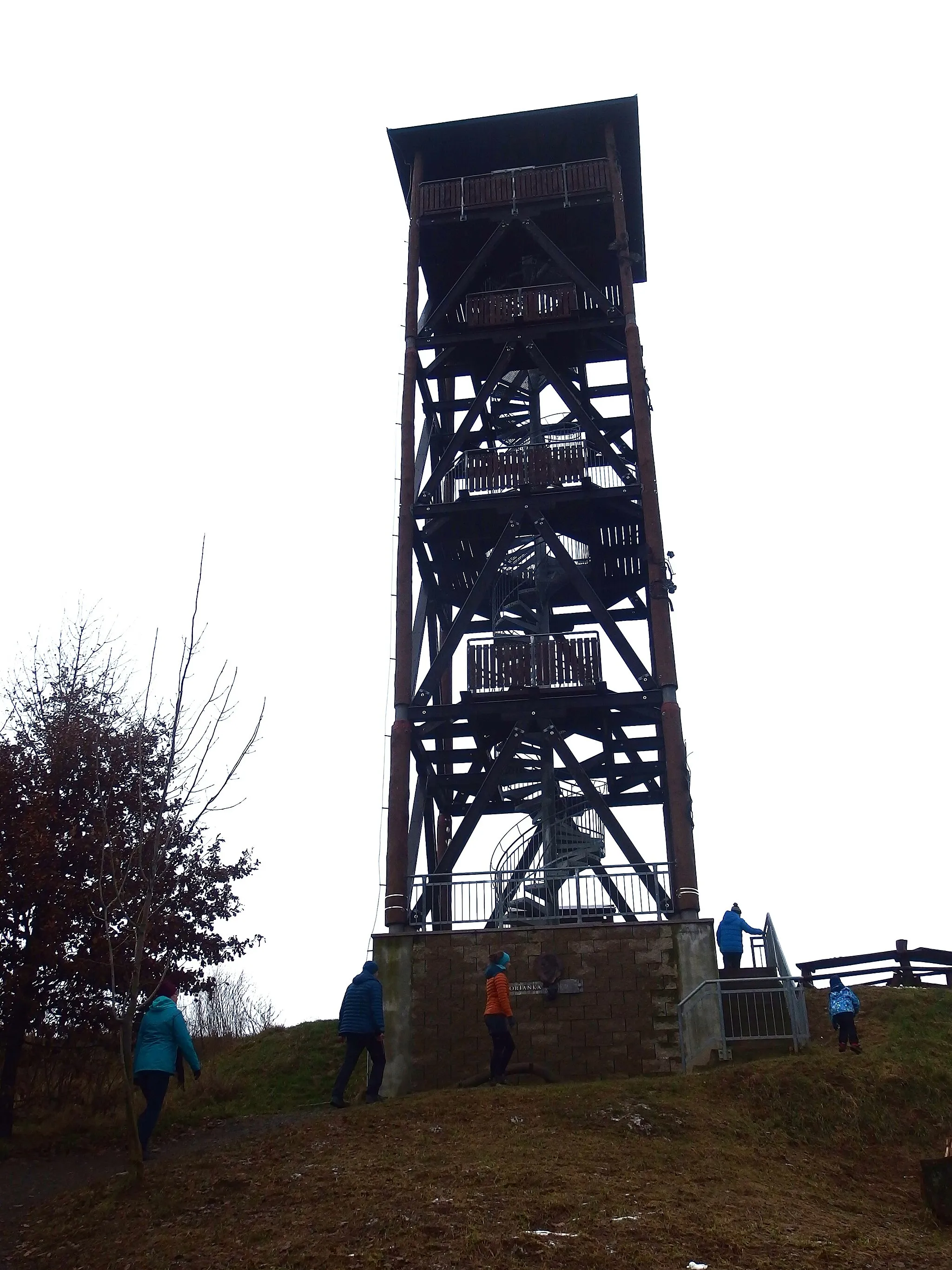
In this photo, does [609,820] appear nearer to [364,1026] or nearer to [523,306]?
[364,1026]

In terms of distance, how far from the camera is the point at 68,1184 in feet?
39.8

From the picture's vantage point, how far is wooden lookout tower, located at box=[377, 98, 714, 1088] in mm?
18375

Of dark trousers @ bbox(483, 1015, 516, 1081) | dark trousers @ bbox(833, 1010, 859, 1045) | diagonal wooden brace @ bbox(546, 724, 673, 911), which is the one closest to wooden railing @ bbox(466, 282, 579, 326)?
diagonal wooden brace @ bbox(546, 724, 673, 911)

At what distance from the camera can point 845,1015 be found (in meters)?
15.1

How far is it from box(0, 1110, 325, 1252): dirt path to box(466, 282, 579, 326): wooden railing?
48.0ft

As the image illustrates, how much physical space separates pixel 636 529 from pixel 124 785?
425 inches

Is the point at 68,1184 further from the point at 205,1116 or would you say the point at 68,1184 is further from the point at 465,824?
the point at 465,824

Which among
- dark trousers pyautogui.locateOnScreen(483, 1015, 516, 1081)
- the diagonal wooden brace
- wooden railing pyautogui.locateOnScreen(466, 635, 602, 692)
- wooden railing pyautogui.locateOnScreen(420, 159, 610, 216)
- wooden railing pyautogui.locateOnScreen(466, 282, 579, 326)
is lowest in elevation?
dark trousers pyautogui.locateOnScreen(483, 1015, 516, 1081)

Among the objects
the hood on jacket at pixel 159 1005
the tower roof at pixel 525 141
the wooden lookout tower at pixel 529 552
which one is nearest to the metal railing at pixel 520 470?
the wooden lookout tower at pixel 529 552

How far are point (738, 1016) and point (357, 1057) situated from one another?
506 cm

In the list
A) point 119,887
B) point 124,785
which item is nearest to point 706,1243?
point 119,887

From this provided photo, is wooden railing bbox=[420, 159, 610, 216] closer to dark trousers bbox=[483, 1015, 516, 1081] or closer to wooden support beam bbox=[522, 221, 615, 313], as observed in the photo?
wooden support beam bbox=[522, 221, 615, 313]

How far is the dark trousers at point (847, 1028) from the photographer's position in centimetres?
1506

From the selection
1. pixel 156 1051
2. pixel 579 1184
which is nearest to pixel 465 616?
pixel 156 1051
